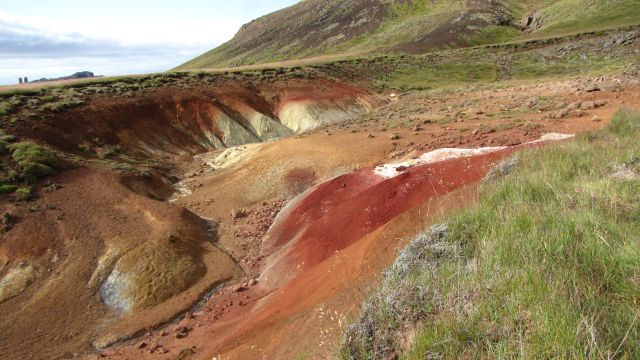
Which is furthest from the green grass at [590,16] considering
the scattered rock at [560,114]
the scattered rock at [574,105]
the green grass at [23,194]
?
the green grass at [23,194]

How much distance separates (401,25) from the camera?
322 feet

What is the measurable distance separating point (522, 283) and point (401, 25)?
331 ft

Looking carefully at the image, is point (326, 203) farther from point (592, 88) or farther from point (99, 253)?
point (592, 88)

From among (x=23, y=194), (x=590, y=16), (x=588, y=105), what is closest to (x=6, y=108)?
(x=23, y=194)

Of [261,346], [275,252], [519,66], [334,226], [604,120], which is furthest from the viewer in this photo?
[519,66]

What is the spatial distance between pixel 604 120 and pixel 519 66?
36.4 meters

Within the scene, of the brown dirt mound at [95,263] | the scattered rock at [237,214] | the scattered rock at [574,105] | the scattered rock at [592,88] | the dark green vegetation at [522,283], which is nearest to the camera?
the dark green vegetation at [522,283]

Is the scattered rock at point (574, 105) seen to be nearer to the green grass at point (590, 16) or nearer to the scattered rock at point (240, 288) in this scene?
the scattered rock at point (240, 288)

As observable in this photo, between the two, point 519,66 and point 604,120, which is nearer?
point 604,120

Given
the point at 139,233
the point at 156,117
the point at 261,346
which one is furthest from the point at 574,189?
the point at 156,117

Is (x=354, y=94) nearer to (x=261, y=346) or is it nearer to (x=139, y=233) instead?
(x=139, y=233)

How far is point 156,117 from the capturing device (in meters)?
31.0

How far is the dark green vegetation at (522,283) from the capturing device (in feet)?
11.2

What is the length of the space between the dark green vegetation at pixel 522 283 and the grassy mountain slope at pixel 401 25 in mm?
72385
